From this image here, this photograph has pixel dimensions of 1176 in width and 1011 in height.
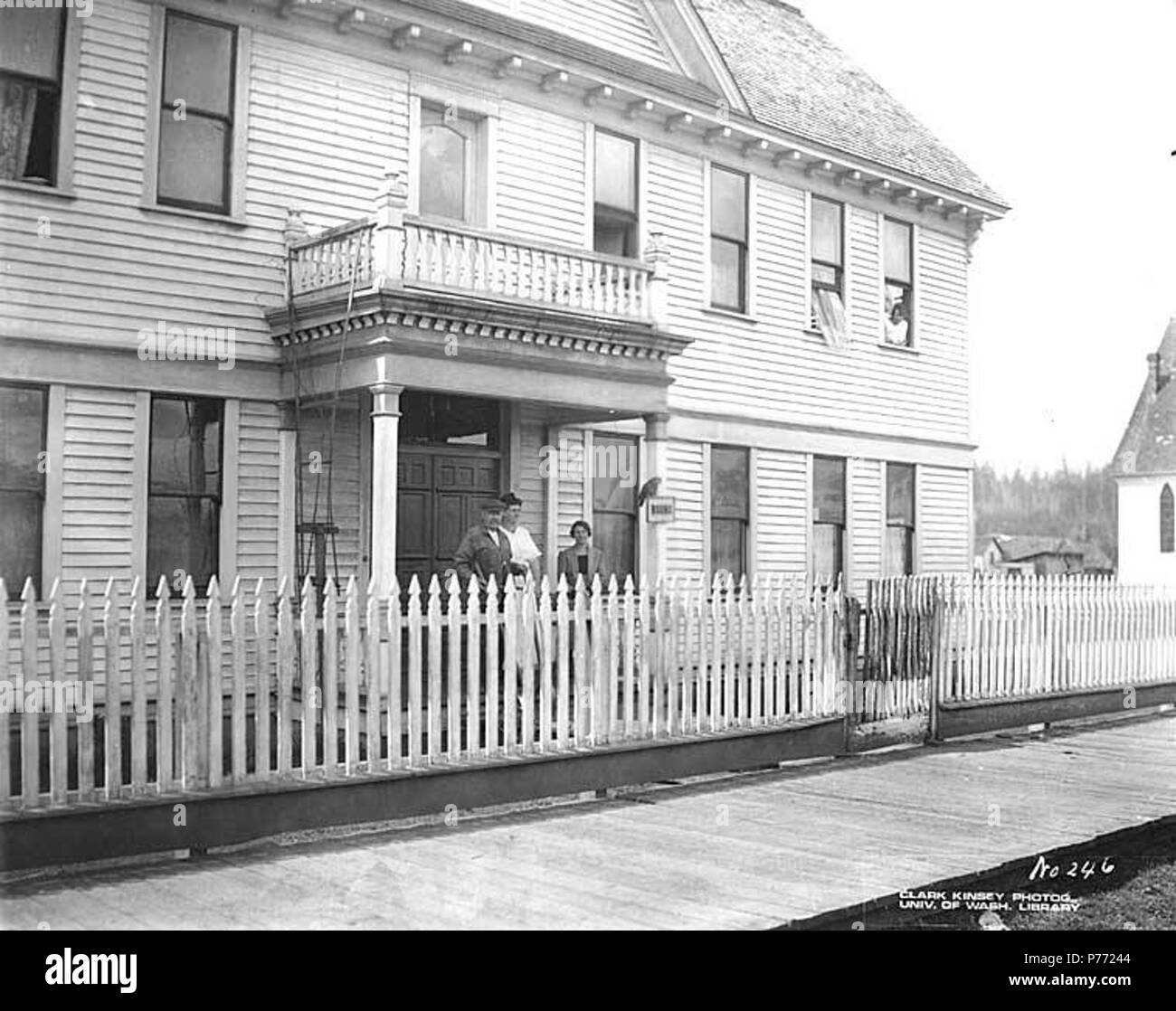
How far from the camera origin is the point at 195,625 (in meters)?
7.59

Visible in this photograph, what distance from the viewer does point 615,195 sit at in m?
16.8

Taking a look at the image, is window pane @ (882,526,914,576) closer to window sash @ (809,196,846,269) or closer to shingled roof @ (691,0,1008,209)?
window sash @ (809,196,846,269)

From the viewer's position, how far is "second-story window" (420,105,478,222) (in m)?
14.7

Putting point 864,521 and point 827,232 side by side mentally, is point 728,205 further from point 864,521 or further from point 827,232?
point 864,521

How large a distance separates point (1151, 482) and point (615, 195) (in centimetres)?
1025

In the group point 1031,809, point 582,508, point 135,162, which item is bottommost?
point 1031,809

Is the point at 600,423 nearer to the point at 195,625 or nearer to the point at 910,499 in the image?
the point at 910,499

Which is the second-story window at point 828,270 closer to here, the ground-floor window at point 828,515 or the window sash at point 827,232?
the window sash at point 827,232

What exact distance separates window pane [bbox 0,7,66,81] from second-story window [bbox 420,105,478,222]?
13.3ft

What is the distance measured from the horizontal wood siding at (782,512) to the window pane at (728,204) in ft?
10.1

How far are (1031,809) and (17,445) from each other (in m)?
8.80

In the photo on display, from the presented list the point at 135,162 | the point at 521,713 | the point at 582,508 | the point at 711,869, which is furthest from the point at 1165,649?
the point at 135,162

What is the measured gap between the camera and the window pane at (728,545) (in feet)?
59.8

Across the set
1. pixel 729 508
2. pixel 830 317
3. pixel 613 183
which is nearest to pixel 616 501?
pixel 729 508
